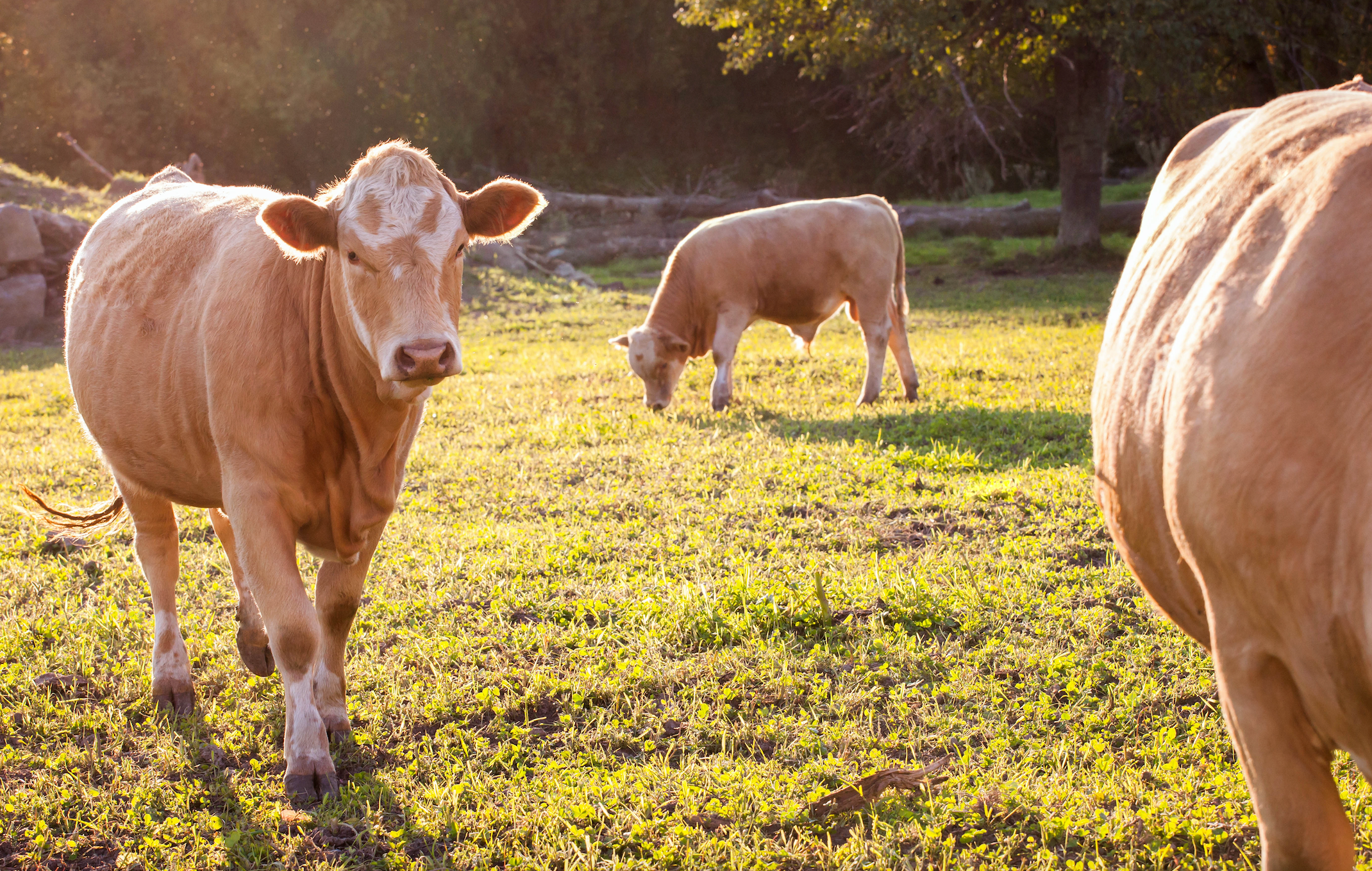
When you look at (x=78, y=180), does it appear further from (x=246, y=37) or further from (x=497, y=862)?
(x=497, y=862)

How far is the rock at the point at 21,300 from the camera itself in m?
15.1

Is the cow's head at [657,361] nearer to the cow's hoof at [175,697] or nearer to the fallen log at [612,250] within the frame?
the cow's hoof at [175,697]

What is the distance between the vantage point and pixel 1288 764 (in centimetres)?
181

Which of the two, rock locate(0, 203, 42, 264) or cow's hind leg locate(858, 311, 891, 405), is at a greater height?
rock locate(0, 203, 42, 264)

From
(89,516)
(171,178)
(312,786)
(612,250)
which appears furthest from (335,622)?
(612,250)

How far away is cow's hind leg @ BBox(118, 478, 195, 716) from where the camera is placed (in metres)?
4.03

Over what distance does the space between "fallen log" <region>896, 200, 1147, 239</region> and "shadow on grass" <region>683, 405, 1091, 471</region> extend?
15516 millimetres

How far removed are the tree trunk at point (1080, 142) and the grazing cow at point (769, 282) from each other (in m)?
10.8

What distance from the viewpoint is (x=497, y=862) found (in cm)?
297

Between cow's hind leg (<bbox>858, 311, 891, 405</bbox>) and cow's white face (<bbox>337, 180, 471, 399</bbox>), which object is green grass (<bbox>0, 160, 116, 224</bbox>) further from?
cow's white face (<bbox>337, 180, 471, 399</bbox>)

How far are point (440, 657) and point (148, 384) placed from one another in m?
1.48

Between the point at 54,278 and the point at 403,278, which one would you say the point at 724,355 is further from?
the point at 54,278

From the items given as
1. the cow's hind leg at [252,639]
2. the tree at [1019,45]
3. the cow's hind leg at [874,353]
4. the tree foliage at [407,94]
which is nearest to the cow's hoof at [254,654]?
the cow's hind leg at [252,639]

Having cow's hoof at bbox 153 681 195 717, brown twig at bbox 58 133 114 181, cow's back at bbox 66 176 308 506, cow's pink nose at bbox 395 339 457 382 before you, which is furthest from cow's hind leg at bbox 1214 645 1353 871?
brown twig at bbox 58 133 114 181
